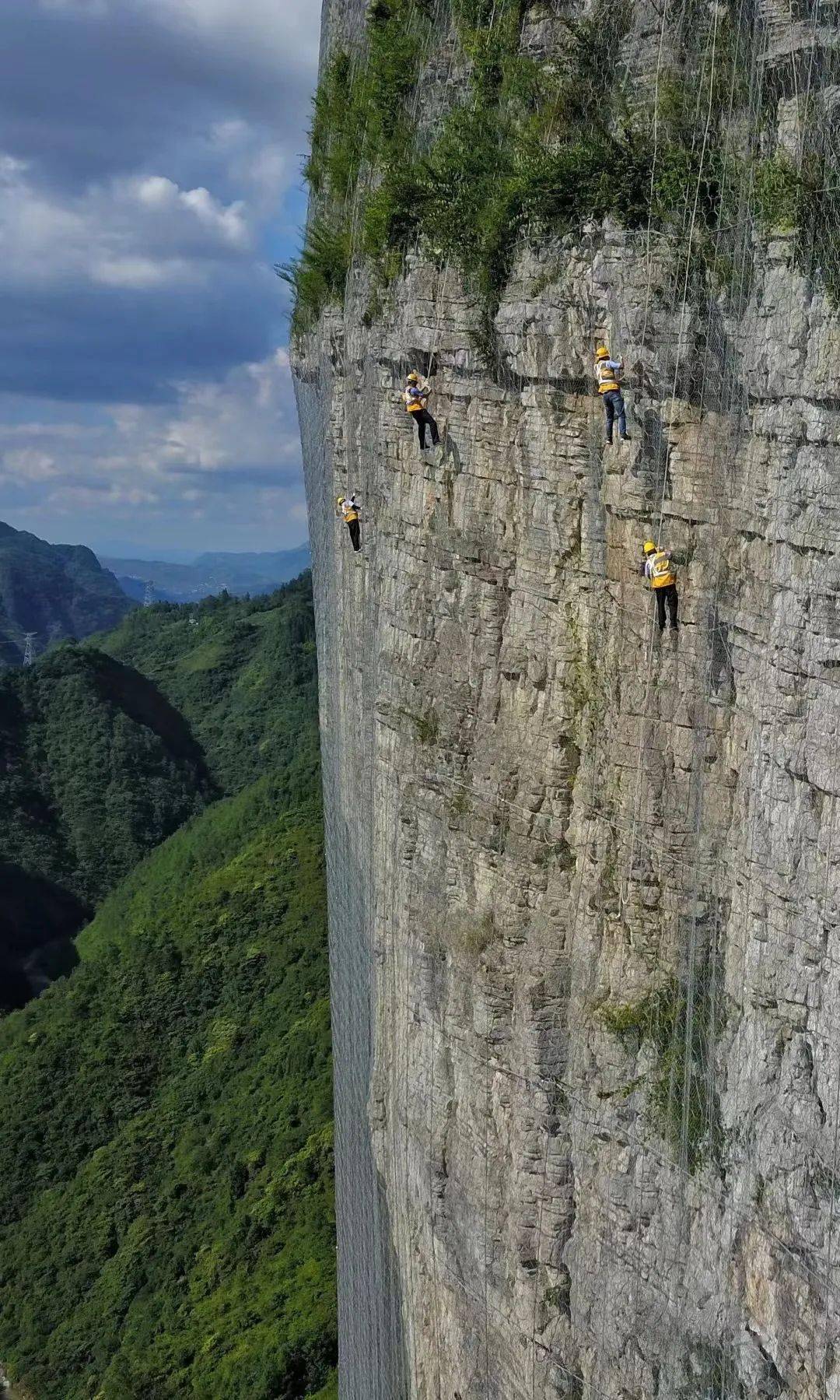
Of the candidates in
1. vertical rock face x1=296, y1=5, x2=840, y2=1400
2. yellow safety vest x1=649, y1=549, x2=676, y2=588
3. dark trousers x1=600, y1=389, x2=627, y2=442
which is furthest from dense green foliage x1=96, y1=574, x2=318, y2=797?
yellow safety vest x1=649, y1=549, x2=676, y2=588

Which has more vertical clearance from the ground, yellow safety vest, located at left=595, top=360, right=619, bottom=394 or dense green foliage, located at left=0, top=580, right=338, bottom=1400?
yellow safety vest, located at left=595, top=360, right=619, bottom=394

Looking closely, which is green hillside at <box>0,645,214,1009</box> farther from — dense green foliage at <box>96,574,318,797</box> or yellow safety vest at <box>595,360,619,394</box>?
yellow safety vest at <box>595,360,619,394</box>

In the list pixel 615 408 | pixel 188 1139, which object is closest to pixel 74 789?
pixel 188 1139

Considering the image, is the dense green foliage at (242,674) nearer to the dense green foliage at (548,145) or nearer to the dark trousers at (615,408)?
the dense green foliage at (548,145)

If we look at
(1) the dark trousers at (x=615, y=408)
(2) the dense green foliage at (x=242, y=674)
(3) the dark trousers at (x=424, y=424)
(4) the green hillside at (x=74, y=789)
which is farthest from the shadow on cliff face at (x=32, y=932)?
(1) the dark trousers at (x=615, y=408)

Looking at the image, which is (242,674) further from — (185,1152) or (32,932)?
(185,1152)

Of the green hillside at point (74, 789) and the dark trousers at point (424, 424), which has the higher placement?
the dark trousers at point (424, 424)

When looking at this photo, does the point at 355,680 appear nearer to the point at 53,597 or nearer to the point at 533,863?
the point at 533,863
